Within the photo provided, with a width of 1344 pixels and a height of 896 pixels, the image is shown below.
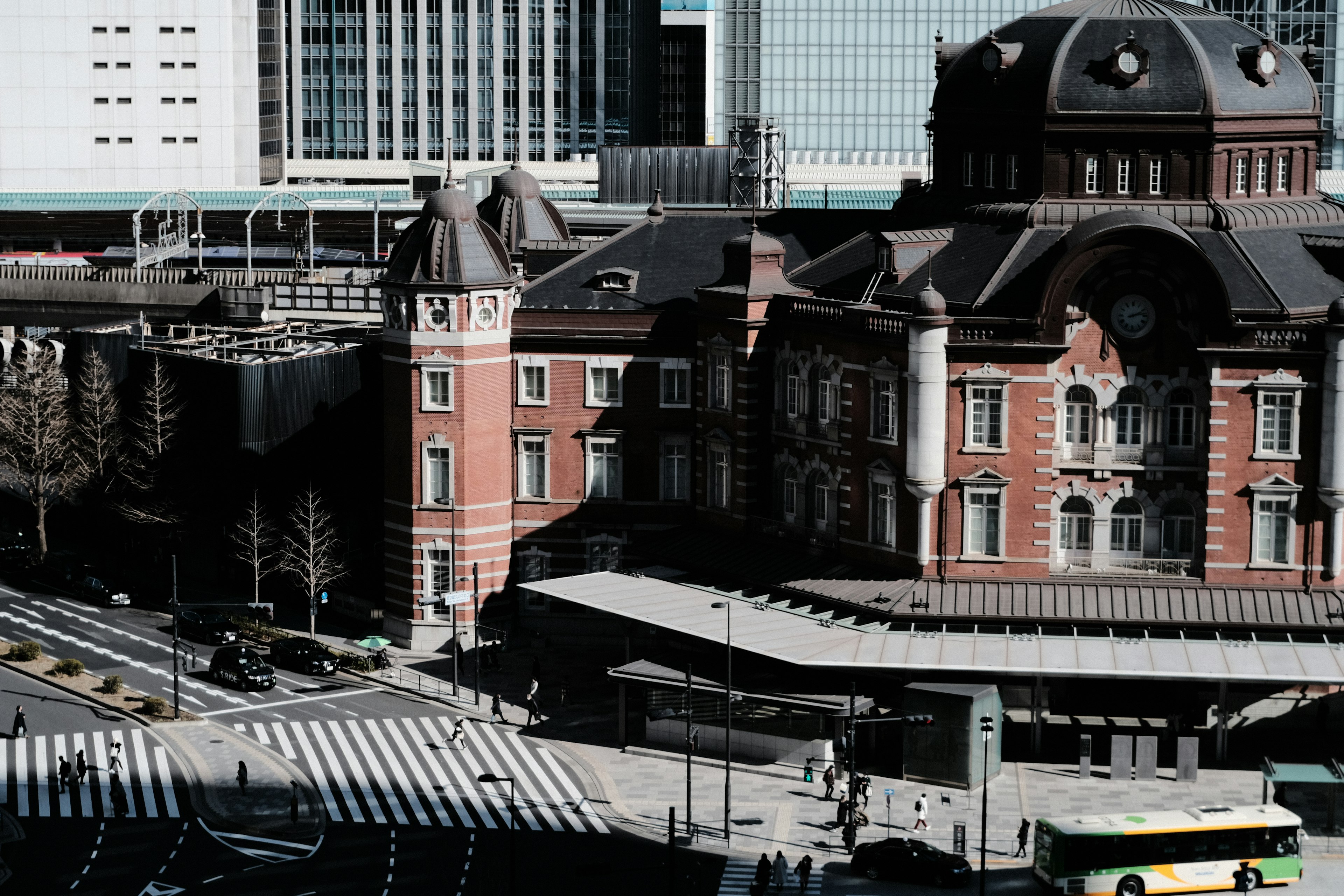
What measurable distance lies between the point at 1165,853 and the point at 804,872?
1295cm

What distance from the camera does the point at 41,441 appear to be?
127125 millimetres

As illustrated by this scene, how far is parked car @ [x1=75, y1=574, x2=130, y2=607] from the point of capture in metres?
120

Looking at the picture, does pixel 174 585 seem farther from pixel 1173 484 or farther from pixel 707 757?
pixel 1173 484

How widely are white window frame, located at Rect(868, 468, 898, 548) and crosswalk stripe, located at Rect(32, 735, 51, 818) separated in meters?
37.9

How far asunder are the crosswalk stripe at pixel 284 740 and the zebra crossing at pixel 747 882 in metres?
22.1

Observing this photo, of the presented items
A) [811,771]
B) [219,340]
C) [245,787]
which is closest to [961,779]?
[811,771]

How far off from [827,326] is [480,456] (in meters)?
19.8

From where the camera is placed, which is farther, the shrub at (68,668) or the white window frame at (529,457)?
the white window frame at (529,457)

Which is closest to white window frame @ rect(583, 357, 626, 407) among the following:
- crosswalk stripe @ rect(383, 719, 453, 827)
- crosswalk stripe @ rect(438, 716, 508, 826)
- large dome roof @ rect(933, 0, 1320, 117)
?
crosswalk stripe @ rect(383, 719, 453, 827)

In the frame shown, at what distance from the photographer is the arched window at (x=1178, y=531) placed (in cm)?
9831

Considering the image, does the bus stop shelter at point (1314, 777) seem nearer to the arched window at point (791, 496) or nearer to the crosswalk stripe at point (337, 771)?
the arched window at point (791, 496)

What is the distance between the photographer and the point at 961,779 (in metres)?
91.9

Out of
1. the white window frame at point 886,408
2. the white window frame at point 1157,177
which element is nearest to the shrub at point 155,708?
the white window frame at point 886,408

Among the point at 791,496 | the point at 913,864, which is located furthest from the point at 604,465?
the point at 913,864
